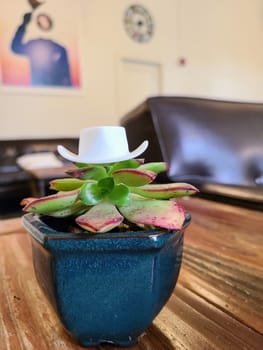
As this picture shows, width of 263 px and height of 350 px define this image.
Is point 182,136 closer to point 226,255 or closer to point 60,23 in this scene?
point 226,255

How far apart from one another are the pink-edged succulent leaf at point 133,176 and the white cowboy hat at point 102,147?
0.6 inches

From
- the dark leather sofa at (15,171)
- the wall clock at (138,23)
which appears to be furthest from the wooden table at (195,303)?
the wall clock at (138,23)

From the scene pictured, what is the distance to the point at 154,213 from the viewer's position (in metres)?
0.24

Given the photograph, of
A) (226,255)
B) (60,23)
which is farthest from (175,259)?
(60,23)

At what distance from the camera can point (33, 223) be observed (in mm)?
253

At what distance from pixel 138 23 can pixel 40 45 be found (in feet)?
4.12

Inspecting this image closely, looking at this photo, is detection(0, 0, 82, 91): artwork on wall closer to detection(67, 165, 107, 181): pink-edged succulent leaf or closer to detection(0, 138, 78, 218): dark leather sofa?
detection(0, 138, 78, 218): dark leather sofa

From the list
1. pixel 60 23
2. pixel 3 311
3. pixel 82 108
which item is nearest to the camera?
pixel 3 311

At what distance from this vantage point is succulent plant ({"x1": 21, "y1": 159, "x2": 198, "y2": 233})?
0.75 ft

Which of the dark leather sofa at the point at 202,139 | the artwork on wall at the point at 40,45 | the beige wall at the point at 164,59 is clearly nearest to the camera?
the dark leather sofa at the point at 202,139

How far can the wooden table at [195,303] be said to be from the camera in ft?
0.87

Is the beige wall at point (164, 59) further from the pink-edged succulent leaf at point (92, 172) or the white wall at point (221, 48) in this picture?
the pink-edged succulent leaf at point (92, 172)

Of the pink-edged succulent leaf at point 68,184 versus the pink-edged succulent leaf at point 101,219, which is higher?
the pink-edged succulent leaf at point 68,184

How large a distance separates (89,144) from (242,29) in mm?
4976
